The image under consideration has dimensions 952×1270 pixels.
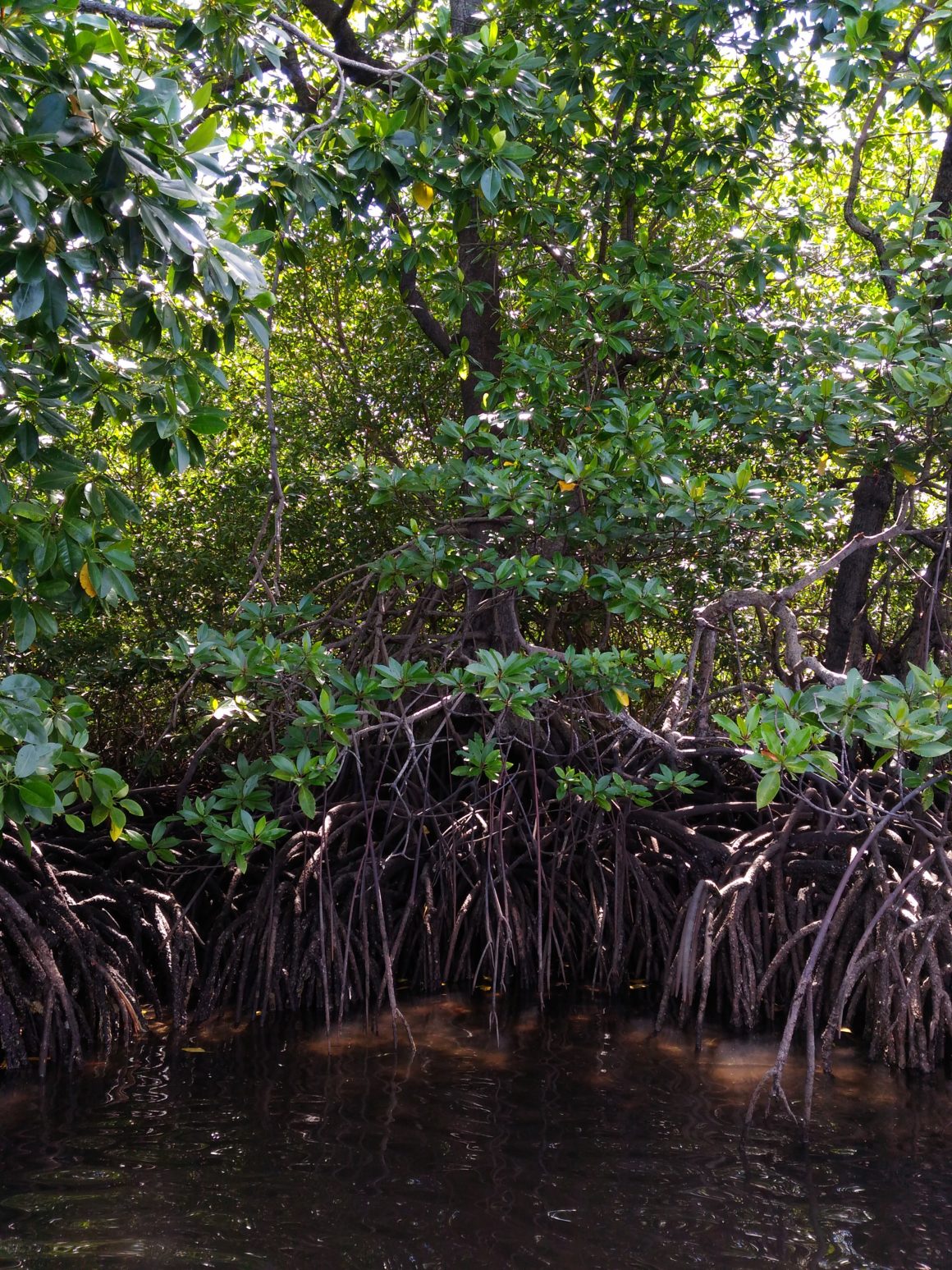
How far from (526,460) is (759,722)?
138 cm

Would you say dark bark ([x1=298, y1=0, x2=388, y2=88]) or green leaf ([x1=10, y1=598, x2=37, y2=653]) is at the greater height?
dark bark ([x1=298, y1=0, x2=388, y2=88])

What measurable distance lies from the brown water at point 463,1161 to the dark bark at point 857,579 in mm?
2067

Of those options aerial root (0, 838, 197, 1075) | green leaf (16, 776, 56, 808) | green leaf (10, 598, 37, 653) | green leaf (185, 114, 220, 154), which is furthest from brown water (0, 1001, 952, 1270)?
green leaf (185, 114, 220, 154)

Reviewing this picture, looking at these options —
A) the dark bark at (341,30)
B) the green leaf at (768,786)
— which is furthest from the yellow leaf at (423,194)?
the green leaf at (768,786)

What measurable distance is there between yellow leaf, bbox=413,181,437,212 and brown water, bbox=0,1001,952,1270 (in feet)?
9.99

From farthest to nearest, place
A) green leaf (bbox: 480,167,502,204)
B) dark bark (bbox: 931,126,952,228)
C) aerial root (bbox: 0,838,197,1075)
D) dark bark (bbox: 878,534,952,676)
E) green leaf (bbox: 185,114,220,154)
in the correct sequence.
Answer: dark bark (bbox: 931,126,952,228)
dark bark (bbox: 878,534,952,676)
aerial root (bbox: 0,838,197,1075)
green leaf (bbox: 480,167,502,204)
green leaf (bbox: 185,114,220,154)

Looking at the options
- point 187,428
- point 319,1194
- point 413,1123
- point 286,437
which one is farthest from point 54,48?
point 286,437

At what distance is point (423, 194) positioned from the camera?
367 centimetres

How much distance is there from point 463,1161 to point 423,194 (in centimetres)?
312

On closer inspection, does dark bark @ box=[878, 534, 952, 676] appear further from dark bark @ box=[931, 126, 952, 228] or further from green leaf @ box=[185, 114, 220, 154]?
green leaf @ box=[185, 114, 220, 154]

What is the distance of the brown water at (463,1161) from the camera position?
8.34 ft

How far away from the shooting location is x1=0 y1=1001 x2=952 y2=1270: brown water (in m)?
2.54

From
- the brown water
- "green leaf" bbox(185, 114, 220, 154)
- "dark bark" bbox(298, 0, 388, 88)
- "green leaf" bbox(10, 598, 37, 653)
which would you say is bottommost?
the brown water

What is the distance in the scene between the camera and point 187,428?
227cm
